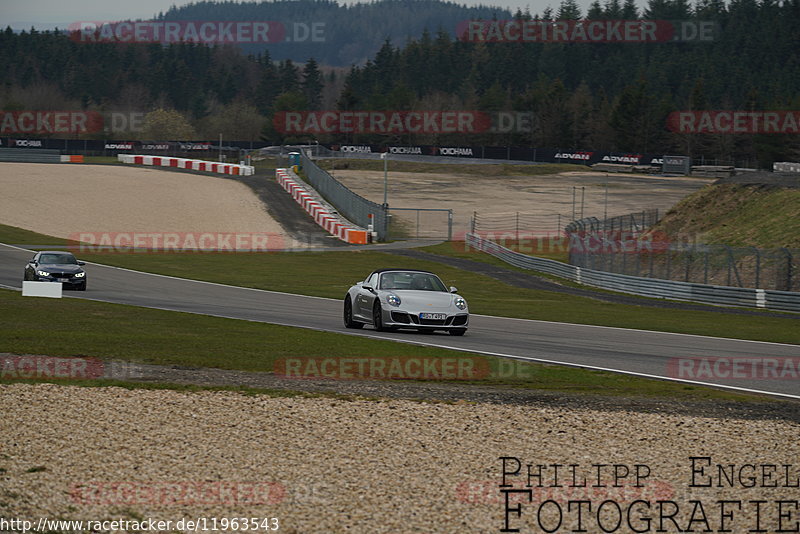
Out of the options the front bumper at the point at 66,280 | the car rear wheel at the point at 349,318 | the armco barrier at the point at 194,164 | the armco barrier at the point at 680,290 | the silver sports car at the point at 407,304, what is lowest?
the armco barrier at the point at 680,290

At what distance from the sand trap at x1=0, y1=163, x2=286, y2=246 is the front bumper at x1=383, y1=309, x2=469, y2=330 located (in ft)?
140

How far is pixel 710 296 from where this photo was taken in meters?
36.3

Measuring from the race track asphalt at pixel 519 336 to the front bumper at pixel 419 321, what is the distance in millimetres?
264

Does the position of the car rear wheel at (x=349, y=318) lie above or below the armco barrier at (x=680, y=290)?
above

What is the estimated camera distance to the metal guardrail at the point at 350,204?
64625 millimetres

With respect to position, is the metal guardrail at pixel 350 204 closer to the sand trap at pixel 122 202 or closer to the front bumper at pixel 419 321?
the sand trap at pixel 122 202

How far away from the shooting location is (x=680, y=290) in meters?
37.4

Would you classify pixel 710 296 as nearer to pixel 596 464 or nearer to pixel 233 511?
pixel 596 464

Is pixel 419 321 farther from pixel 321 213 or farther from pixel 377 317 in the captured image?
pixel 321 213

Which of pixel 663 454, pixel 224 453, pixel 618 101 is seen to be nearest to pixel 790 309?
pixel 663 454

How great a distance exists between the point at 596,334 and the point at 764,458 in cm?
1251

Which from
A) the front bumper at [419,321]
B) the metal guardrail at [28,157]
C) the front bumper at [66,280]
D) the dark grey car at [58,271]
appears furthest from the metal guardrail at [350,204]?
the front bumper at [419,321]

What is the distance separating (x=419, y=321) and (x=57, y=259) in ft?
54.2

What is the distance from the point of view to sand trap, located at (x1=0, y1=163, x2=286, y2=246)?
64.2 metres
